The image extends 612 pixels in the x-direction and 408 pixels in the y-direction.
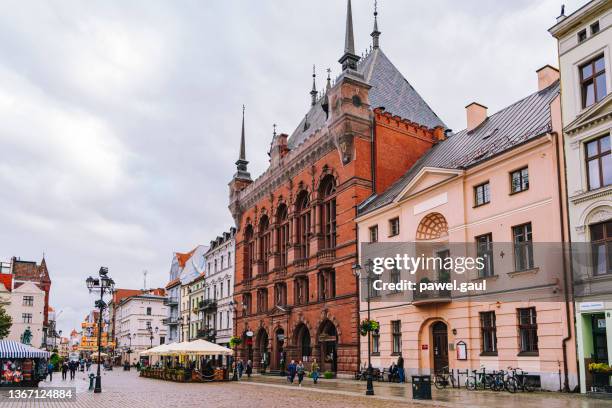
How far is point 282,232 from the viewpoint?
51.5 meters

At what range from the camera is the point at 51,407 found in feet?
66.7

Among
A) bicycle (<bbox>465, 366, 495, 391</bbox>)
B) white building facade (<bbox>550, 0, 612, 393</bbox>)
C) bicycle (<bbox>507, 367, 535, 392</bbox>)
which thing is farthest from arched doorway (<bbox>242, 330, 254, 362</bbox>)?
white building facade (<bbox>550, 0, 612, 393</bbox>)

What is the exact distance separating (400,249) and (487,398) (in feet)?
44.2

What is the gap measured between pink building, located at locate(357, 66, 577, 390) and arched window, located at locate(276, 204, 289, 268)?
13.7 metres

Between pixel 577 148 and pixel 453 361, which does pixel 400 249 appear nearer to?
pixel 453 361

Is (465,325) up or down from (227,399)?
up

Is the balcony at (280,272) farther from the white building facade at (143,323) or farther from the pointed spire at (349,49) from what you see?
the white building facade at (143,323)

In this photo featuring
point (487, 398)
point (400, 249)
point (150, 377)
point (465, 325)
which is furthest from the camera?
point (150, 377)

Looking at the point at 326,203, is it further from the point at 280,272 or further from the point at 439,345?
the point at 439,345

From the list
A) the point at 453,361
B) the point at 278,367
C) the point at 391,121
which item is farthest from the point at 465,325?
the point at 278,367

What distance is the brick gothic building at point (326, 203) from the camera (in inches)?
1590

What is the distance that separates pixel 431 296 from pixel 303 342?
17.6 meters

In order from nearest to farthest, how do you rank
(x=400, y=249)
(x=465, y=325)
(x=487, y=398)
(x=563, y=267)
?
(x=487, y=398) < (x=563, y=267) < (x=465, y=325) < (x=400, y=249)

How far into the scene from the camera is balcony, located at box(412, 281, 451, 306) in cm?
3025
